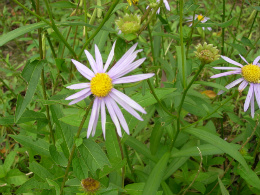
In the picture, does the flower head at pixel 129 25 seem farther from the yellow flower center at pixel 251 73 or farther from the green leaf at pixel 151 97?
the yellow flower center at pixel 251 73

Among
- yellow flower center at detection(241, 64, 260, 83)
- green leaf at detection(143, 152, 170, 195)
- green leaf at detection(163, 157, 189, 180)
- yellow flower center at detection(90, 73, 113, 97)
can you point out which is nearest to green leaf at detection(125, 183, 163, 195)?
green leaf at detection(143, 152, 170, 195)

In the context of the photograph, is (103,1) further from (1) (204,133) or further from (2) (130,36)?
(1) (204,133)

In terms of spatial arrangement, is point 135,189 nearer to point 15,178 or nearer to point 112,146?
point 112,146

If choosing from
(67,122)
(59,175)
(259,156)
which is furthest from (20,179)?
(259,156)

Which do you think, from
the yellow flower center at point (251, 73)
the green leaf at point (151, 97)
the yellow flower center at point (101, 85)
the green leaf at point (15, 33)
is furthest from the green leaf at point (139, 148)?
the green leaf at point (15, 33)

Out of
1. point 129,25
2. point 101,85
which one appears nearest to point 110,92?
point 101,85

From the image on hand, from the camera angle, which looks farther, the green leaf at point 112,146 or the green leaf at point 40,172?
the green leaf at point 112,146
